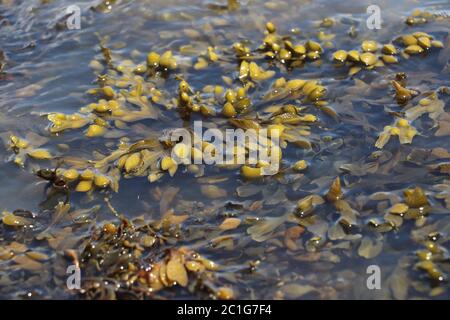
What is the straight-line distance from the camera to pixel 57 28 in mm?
4477

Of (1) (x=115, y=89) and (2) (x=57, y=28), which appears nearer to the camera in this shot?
(1) (x=115, y=89)

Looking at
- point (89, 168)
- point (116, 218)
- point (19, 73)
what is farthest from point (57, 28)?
point (116, 218)

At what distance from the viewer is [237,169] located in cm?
313

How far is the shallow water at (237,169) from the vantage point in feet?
8.51

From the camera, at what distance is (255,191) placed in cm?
301

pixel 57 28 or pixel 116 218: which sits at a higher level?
pixel 57 28

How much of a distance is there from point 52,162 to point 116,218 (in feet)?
1.92

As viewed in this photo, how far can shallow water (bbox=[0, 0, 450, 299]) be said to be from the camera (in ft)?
8.51
